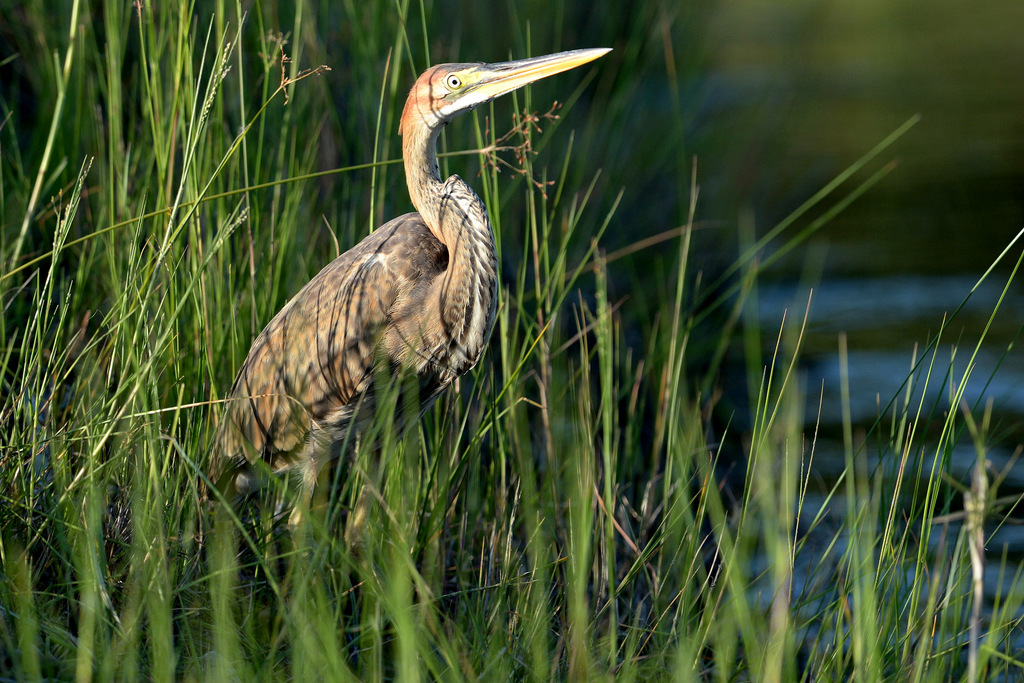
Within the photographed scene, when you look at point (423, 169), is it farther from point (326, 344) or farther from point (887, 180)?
point (887, 180)

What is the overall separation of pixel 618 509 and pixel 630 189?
2418 millimetres

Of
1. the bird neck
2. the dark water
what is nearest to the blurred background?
the dark water

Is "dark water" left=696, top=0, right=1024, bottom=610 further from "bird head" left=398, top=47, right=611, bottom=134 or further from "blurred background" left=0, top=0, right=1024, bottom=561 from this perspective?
"bird head" left=398, top=47, right=611, bottom=134

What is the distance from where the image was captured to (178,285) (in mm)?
2346

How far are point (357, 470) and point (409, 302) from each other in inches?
22.2

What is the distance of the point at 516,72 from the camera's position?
230cm

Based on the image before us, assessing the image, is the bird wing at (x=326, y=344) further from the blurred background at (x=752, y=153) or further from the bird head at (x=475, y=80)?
the bird head at (x=475, y=80)

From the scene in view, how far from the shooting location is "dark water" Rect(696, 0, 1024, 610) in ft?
13.5

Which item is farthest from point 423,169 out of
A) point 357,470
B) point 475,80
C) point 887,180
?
point 887,180

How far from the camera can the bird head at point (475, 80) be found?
2.29 meters

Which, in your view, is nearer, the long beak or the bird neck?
the long beak

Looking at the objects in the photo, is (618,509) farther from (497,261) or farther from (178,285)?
(178,285)

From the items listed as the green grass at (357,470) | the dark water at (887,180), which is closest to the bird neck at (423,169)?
the green grass at (357,470)

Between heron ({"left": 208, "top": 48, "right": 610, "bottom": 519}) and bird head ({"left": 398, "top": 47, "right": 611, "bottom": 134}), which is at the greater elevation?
bird head ({"left": 398, "top": 47, "right": 611, "bottom": 134})
